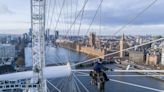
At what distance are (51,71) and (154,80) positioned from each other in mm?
6483

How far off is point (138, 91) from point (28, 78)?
4.18 m

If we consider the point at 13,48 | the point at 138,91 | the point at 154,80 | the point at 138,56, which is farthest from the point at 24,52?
the point at 138,91

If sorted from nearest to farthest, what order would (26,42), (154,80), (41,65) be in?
(41,65)
(154,80)
(26,42)

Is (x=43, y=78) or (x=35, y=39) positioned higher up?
(x=35, y=39)

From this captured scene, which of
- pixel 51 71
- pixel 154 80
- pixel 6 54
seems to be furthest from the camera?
pixel 6 54

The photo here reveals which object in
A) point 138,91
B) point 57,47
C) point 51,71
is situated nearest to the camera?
point 51,71

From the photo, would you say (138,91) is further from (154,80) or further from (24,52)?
(24,52)

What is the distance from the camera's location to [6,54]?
12.0 metres

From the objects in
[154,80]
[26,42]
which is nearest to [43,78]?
[154,80]

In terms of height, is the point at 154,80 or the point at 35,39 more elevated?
the point at 35,39

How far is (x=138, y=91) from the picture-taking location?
6488 millimetres

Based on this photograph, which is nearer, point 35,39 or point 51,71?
point 51,71

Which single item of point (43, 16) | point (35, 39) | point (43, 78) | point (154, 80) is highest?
point (43, 16)

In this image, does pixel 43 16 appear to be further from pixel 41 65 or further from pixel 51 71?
pixel 51 71
